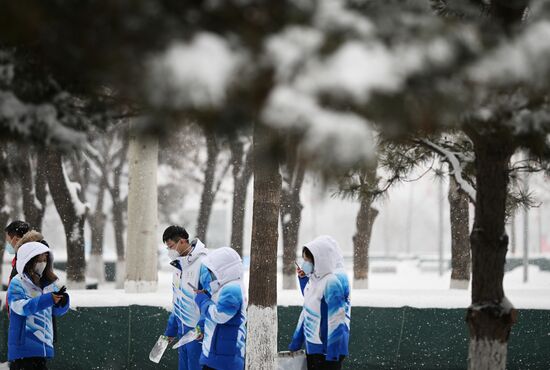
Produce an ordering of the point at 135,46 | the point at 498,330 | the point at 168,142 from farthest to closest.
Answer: the point at 498,330 → the point at 168,142 → the point at 135,46

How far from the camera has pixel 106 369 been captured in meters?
11.3

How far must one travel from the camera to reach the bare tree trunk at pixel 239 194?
66.9 feet

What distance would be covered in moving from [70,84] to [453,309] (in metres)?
7.50

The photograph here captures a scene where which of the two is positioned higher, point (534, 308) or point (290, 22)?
point (290, 22)

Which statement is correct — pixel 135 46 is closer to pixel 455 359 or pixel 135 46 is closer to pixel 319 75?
pixel 319 75

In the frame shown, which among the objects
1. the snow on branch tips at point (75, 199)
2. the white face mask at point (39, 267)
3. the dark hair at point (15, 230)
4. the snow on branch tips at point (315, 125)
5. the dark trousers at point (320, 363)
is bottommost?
the dark trousers at point (320, 363)

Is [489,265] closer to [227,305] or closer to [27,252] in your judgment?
[227,305]

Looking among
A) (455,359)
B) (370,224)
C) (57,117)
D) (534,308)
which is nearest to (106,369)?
(455,359)

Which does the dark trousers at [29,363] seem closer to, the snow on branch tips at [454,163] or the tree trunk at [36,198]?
the snow on branch tips at [454,163]

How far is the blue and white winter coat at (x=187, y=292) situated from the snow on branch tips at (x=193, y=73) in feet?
15.4

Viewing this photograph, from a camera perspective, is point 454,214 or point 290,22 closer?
point 290,22

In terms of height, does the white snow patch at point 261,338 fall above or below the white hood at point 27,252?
Answer: below

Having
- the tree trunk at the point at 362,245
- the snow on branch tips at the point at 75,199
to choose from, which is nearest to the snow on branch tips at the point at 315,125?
the snow on branch tips at the point at 75,199

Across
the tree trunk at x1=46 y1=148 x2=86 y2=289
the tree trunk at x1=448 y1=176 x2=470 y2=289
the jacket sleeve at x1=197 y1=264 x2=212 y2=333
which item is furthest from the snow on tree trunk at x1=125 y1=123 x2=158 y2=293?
the jacket sleeve at x1=197 y1=264 x2=212 y2=333
